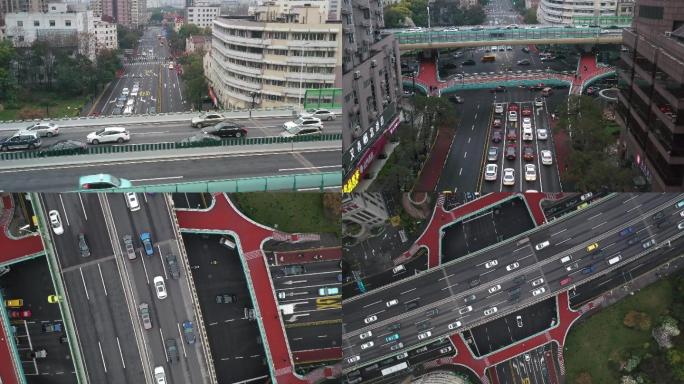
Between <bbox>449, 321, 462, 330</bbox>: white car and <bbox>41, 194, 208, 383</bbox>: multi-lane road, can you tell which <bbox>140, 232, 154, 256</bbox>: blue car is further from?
<bbox>449, 321, 462, 330</bbox>: white car

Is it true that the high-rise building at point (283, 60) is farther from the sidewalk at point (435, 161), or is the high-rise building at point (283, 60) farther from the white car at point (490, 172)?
the white car at point (490, 172)

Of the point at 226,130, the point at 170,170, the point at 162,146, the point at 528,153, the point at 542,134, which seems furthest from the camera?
the point at 542,134

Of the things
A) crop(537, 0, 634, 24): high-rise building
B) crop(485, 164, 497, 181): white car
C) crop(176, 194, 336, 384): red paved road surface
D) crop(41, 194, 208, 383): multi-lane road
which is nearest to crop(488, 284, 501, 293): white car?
crop(176, 194, 336, 384): red paved road surface

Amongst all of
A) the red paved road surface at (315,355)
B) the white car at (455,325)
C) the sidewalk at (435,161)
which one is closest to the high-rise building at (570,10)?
the sidewalk at (435,161)

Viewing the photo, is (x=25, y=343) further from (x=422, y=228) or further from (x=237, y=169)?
(x=422, y=228)

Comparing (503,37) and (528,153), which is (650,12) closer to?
(528,153)

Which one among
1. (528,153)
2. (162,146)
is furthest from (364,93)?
(528,153)
